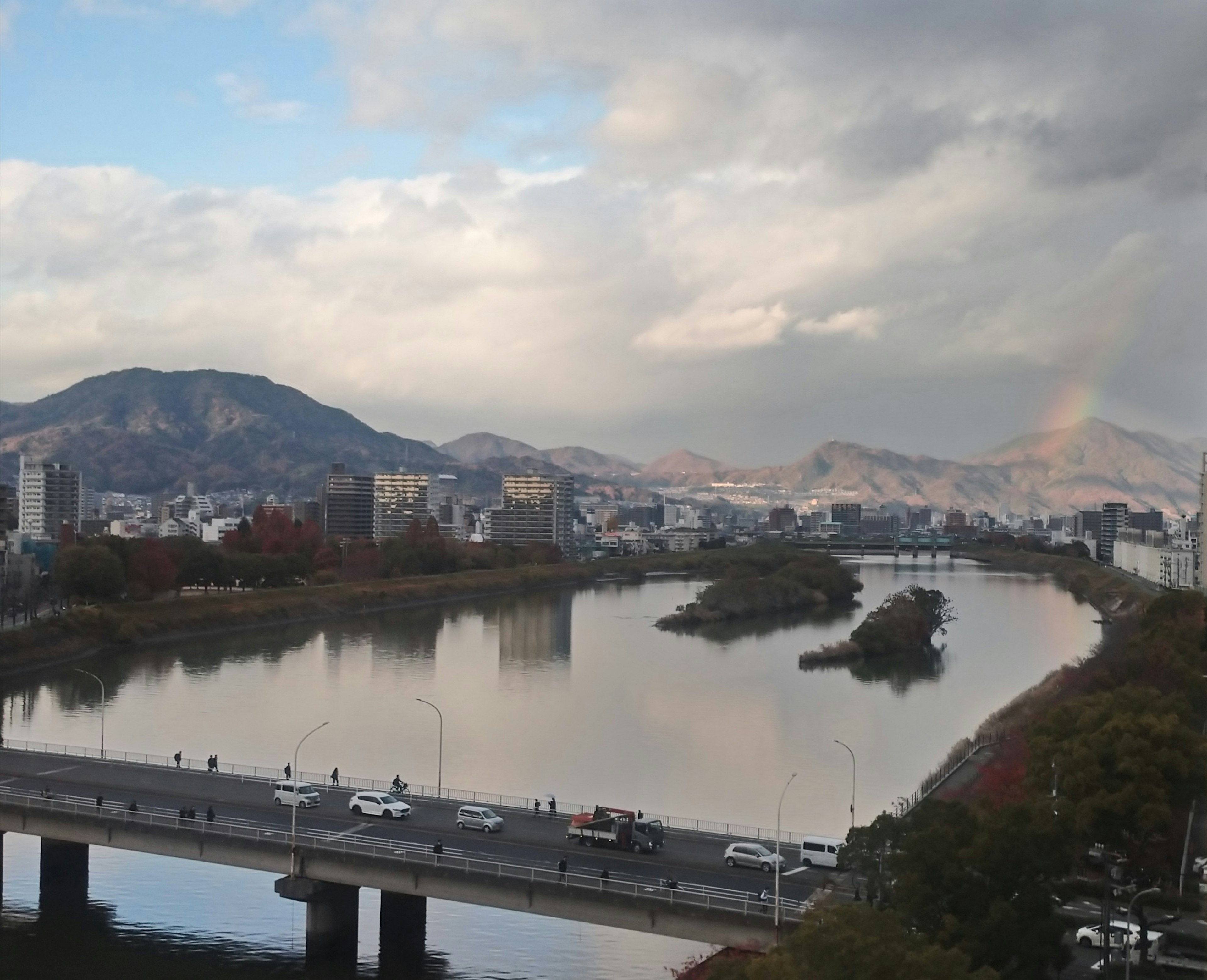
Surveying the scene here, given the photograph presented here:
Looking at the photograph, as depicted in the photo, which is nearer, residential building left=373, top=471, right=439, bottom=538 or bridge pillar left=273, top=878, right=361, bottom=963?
bridge pillar left=273, top=878, right=361, bottom=963

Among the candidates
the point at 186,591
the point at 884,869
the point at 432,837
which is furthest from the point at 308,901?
the point at 186,591

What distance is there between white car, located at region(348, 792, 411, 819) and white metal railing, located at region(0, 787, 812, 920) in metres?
0.63

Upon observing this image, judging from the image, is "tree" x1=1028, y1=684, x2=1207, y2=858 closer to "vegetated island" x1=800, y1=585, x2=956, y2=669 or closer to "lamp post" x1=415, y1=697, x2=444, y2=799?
"lamp post" x1=415, y1=697, x2=444, y2=799

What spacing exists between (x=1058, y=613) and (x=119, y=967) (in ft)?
124

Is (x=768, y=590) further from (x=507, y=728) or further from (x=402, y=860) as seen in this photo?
(x=402, y=860)

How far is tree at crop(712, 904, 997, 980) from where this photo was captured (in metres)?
5.89

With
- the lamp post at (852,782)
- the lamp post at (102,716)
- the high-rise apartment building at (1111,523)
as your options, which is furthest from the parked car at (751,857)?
the high-rise apartment building at (1111,523)

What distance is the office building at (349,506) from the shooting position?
7300 cm

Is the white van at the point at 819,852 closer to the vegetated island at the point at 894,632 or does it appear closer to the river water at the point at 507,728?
the river water at the point at 507,728

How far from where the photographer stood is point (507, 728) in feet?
64.7

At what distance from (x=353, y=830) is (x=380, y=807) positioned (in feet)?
1.68

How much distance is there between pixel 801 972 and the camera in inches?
238

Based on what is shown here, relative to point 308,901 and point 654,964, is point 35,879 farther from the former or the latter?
point 654,964

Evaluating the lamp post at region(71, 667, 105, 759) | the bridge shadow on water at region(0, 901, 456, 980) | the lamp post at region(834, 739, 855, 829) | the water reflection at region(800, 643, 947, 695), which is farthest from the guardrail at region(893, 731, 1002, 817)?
the lamp post at region(71, 667, 105, 759)
